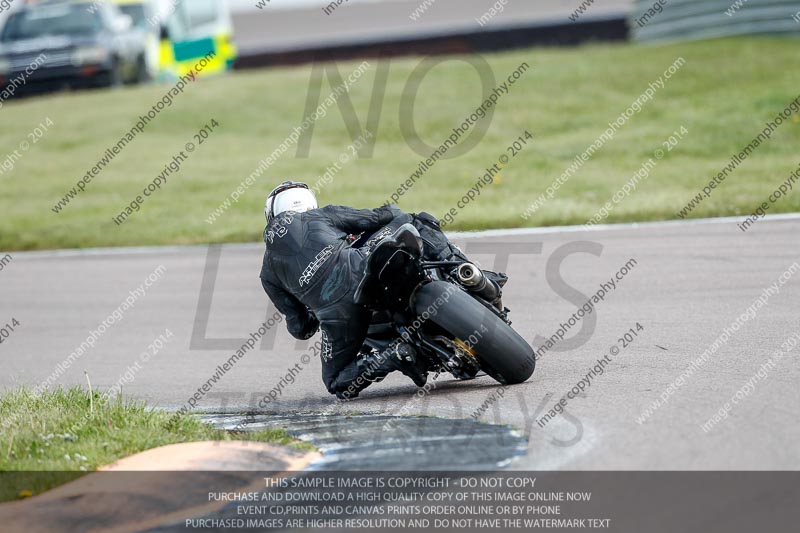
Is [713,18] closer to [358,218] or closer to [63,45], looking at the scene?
[63,45]

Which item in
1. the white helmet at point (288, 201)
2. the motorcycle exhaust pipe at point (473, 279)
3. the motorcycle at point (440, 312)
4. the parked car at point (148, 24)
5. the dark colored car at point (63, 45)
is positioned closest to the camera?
the motorcycle at point (440, 312)

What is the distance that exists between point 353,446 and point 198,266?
7357mm

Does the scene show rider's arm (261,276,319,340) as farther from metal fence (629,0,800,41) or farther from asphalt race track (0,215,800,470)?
metal fence (629,0,800,41)

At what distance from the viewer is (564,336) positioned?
838 centimetres

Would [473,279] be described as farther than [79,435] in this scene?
Yes

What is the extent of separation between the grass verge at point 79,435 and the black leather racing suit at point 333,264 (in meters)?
0.95

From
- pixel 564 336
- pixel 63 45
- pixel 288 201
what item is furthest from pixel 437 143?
pixel 288 201

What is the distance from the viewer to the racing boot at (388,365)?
6828 mm

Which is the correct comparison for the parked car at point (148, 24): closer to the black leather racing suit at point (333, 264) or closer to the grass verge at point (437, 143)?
the grass verge at point (437, 143)

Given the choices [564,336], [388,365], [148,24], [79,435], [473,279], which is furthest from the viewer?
[148,24]

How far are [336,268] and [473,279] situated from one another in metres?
0.85

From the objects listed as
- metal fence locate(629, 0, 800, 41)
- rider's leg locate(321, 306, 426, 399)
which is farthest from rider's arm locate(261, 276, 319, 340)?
metal fence locate(629, 0, 800, 41)

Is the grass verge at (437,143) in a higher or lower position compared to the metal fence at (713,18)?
lower

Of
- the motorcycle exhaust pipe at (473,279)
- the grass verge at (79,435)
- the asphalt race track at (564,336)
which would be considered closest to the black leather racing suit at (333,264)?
the motorcycle exhaust pipe at (473,279)
